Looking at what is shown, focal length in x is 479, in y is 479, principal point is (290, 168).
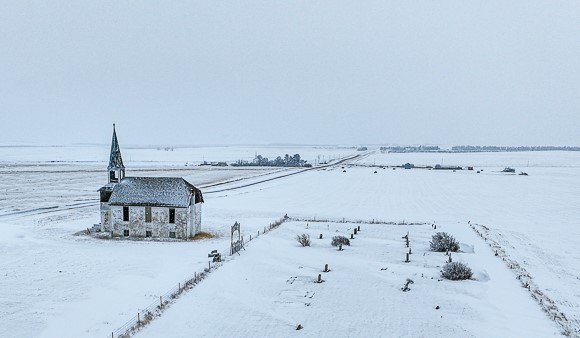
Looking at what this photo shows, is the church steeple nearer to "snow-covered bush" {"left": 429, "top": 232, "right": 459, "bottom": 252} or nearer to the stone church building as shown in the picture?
the stone church building

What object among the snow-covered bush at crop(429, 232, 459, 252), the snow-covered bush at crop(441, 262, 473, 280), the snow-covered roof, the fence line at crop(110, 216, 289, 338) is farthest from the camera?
the snow-covered roof

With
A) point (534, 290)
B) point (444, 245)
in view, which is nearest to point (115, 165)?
point (444, 245)

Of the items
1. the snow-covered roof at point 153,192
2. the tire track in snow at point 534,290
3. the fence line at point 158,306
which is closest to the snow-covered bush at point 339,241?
the fence line at point 158,306

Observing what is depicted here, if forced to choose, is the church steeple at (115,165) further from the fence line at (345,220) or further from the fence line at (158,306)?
the fence line at (345,220)

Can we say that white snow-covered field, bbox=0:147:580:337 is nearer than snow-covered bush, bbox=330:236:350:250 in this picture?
Yes

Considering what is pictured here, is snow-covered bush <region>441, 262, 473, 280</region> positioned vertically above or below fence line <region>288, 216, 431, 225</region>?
above

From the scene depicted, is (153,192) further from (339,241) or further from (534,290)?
(534,290)

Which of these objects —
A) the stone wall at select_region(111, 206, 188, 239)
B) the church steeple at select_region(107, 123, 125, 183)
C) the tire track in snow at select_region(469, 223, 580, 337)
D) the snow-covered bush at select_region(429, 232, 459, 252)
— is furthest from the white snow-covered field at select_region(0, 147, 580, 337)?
the church steeple at select_region(107, 123, 125, 183)
